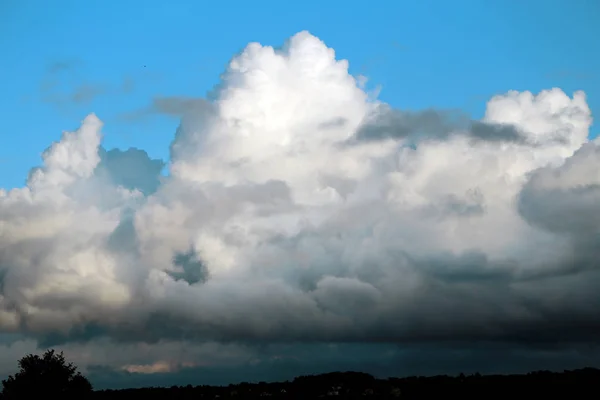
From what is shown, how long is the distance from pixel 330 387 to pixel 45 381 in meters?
52.2

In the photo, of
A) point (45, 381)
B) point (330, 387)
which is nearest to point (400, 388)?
point (330, 387)

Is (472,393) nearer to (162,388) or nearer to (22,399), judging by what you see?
(162,388)

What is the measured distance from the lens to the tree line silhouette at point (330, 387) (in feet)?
329

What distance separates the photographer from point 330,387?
13512 cm

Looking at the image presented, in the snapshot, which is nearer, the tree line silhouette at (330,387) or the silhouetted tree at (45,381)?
the tree line silhouette at (330,387)

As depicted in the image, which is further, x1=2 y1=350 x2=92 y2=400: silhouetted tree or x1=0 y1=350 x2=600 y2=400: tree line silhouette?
x1=2 y1=350 x2=92 y2=400: silhouetted tree

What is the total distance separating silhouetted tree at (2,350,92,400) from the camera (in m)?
141

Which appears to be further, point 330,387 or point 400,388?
point 330,387

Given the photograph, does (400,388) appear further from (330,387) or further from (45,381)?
(45,381)

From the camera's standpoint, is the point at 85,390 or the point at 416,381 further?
the point at 85,390

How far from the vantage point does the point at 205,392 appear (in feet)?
487

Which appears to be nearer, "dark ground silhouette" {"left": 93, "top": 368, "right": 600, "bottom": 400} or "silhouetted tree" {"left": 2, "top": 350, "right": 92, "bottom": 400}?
"dark ground silhouette" {"left": 93, "top": 368, "right": 600, "bottom": 400}

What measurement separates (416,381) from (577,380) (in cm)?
2780

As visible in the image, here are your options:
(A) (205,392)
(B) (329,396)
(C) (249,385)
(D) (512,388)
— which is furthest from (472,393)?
(A) (205,392)
